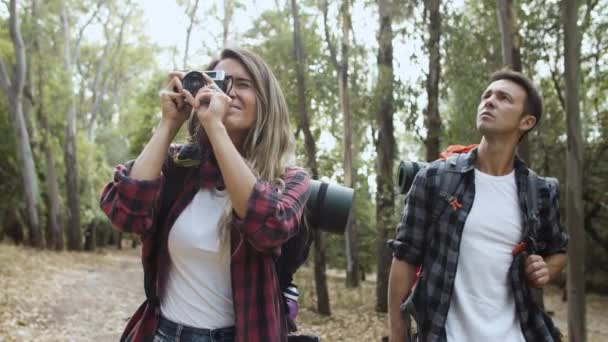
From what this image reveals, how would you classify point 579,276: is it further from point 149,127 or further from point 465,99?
point 149,127

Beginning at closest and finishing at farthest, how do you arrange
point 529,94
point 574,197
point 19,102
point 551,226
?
1. point 551,226
2. point 529,94
3. point 574,197
4. point 19,102

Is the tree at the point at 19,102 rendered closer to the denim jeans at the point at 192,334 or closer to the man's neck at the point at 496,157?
the man's neck at the point at 496,157

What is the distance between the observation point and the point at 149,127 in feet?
93.1

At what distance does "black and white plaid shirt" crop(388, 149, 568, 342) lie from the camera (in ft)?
7.37

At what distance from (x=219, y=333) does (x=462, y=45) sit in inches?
376

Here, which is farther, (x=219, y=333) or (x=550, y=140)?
(x=550, y=140)

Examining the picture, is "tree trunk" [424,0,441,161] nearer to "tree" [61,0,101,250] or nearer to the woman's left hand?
the woman's left hand

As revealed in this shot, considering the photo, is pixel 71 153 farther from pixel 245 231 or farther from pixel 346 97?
pixel 245 231

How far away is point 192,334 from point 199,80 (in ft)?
2.50

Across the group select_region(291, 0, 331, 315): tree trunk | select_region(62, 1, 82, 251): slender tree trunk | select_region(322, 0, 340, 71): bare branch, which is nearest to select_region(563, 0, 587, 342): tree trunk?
select_region(291, 0, 331, 315): tree trunk

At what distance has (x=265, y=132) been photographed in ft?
5.79

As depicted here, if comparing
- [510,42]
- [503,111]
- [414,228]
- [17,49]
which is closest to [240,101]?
[414,228]

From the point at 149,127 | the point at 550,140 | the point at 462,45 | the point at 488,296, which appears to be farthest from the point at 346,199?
the point at 149,127

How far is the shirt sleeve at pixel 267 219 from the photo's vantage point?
4.93 feet
